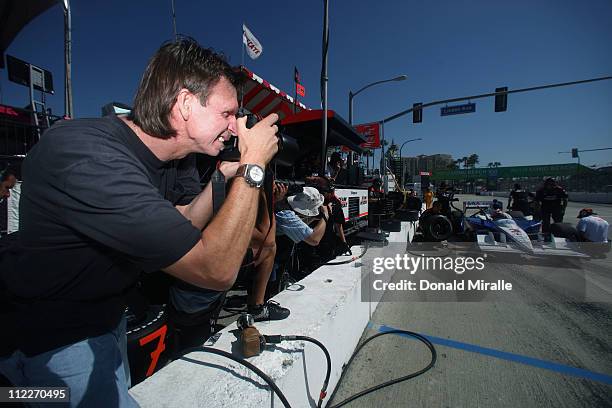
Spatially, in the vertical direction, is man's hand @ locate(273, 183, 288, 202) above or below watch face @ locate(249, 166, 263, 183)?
below

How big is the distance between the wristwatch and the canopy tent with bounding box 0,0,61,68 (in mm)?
5595

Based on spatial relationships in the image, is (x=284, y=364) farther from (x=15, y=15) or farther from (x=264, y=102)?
(x=15, y=15)

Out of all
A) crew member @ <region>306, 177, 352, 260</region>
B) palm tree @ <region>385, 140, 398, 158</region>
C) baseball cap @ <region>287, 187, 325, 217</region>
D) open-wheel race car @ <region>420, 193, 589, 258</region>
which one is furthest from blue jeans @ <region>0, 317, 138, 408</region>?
palm tree @ <region>385, 140, 398, 158</region>

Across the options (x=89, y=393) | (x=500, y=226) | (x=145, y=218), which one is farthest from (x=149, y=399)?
(x=500, y=226)

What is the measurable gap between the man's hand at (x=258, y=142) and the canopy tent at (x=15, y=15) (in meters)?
5.45

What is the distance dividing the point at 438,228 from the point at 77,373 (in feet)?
23.2

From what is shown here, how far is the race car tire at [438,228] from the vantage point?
659cm

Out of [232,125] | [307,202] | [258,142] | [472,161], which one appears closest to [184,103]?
[232,125]

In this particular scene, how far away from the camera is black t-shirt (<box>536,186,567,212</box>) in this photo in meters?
8.62

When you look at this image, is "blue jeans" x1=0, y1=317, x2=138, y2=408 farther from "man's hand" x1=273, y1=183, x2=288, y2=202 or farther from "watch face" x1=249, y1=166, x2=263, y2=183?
"man's hand" x1=273, y1=183, x2=288, y2=202

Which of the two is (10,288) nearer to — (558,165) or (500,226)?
(500,226)

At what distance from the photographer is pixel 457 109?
1898cm

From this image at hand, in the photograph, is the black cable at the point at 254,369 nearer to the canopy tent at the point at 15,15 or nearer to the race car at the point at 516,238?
the race car at the point at 516,238

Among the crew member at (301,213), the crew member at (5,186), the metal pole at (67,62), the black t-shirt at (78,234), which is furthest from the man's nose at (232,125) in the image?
the crew member at (5,186)
